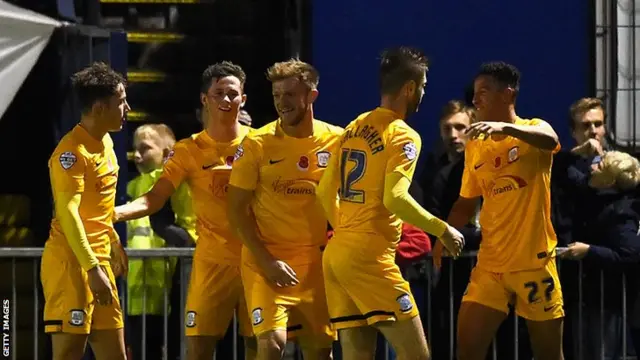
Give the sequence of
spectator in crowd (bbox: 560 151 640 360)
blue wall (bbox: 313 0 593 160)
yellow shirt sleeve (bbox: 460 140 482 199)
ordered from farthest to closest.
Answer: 1. blue wall (bbox: 313 0 593 160)
2. spectator in crowd (bbox: 560 151 640 360)
3. yellow shirt sleeve (bbox: 460 140 482 199)

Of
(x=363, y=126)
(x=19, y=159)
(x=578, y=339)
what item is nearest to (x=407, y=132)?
(x=363, y=126)

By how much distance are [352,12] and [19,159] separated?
9.09ft

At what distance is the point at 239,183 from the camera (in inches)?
357

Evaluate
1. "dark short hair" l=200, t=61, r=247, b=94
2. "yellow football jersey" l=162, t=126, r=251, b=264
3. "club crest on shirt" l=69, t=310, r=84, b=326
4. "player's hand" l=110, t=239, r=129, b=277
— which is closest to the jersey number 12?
"yellow football jersey" l=162, t=126, r=251, b=264

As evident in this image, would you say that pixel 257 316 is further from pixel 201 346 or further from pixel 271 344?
pixel 201 346

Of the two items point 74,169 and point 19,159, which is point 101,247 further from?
point 19,159

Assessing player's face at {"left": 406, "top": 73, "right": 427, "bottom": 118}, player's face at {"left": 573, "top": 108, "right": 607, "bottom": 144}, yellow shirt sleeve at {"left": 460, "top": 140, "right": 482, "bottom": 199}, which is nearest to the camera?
player's face at {"left": 406, "top": 73, "right": 427, "bottom": 118}

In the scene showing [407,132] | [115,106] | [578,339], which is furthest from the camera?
[578,339]

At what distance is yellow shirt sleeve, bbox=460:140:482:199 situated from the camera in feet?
31.9

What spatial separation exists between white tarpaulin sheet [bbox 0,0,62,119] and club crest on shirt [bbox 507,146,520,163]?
3.03m

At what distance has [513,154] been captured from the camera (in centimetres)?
950

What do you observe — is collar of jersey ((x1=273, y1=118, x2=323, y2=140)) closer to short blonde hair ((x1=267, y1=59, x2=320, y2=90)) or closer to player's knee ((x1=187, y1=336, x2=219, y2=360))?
short blonde hair ((x1=267, y1=59, x2=320, y2=90))

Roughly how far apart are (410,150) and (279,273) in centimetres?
101

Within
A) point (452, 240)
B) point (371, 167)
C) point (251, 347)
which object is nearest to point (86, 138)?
point (251, 347)
